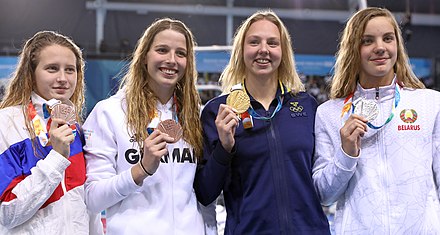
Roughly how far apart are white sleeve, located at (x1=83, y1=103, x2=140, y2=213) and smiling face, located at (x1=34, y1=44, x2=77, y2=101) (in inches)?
7.3

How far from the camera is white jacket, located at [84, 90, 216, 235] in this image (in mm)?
2207

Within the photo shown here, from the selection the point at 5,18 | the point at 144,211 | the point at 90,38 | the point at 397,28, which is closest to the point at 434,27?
the point at 90,38

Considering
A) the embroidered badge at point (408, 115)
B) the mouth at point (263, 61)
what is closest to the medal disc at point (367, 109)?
the embroidered badge at point (408, 115)

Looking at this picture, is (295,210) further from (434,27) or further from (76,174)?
(434,27)

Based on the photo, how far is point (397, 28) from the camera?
244 cm

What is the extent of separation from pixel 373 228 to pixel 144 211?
3.47 ft

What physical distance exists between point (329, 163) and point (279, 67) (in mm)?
615

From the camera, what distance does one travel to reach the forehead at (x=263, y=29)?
8.07 ft

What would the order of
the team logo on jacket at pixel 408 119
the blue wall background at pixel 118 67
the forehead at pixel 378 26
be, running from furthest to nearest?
the blue wall background at pixel 118 67 < the forehead at pixel 378 26 < the team logo on jacket at pixel 408 119

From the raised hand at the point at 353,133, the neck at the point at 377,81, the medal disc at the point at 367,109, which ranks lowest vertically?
the raised hand at the point at 353,133

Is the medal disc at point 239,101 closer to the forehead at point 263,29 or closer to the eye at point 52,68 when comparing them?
the forehead at point 263,29

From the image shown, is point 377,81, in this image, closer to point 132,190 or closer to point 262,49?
point 262,49

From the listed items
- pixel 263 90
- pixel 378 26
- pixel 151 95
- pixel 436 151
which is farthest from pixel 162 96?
pixel 436 151

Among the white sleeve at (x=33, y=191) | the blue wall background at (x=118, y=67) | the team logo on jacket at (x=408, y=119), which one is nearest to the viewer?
the white sleeve at (x=33, y=191)
